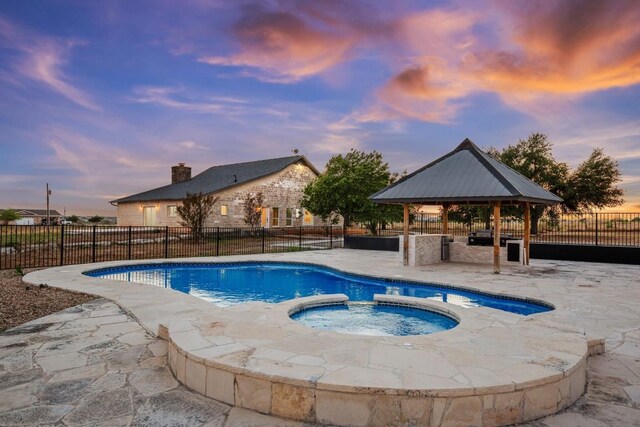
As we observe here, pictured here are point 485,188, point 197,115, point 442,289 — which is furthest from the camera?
point 197,115

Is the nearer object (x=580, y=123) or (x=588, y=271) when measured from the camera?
(x=588, y=271)

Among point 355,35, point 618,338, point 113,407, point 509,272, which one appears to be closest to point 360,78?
point 355,35

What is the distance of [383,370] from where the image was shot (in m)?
3.21

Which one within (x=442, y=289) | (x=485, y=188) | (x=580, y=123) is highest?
(x=580, y=123)

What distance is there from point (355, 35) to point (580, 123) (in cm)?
1071

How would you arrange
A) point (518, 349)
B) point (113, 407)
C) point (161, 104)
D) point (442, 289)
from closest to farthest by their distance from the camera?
point (113, 407)
point (518, 349)
point (442, 289)
point (161, 104)

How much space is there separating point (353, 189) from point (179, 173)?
59.8 feet

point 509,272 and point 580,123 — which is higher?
point 580,123

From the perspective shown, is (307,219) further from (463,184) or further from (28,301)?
(28,301)

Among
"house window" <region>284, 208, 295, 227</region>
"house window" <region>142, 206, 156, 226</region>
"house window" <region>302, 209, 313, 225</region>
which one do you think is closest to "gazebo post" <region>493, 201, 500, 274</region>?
"house window" <region>284, 208, 295, 227</region>

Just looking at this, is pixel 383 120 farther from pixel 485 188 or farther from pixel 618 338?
pixel 618 338

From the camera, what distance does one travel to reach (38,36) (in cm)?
1195

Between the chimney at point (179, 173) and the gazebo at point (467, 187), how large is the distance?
2569 centimetres

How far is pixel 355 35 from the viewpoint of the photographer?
1252 cm
